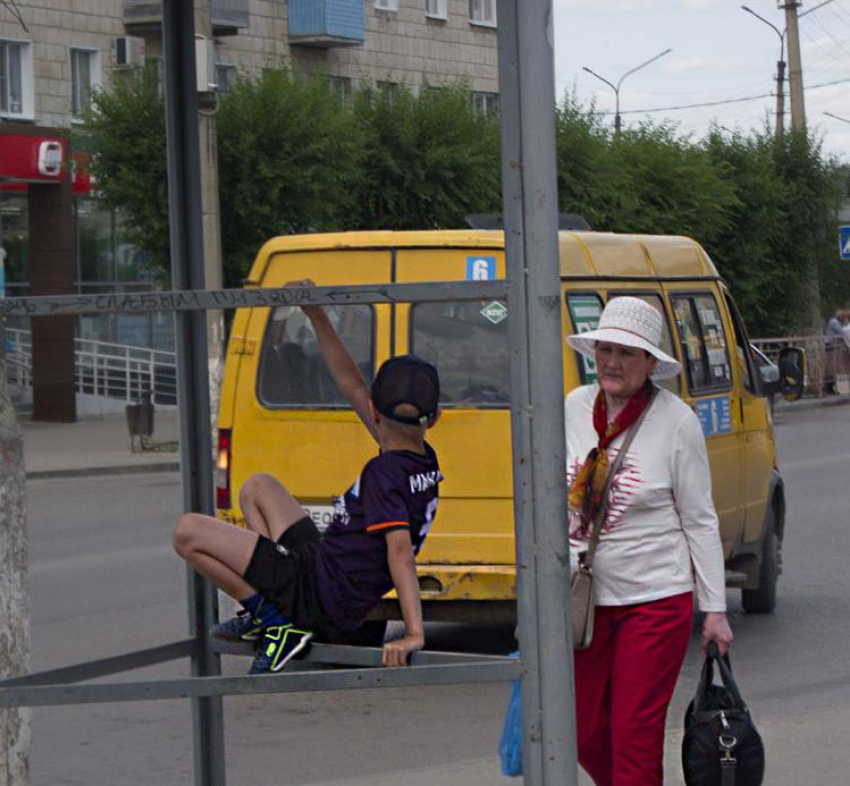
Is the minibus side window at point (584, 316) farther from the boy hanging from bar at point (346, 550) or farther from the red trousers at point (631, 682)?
the boy hanging from bar at point (346, 550)

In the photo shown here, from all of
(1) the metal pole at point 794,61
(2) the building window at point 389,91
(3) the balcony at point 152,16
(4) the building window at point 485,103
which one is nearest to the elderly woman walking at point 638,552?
(2) the building window at point 389,91

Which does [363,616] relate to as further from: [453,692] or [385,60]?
[385,60]

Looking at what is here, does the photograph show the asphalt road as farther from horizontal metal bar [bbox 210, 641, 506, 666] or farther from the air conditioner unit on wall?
the air conditioner unit on wall

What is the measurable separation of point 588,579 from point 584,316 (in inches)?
149

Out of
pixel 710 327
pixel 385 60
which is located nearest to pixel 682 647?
pixel 710 327

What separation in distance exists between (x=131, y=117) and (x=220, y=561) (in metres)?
25.0

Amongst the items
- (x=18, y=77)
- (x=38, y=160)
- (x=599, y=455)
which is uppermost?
(x=18, y=77)

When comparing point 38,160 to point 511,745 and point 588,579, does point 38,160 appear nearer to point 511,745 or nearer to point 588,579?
point 588,579

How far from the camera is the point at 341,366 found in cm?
454

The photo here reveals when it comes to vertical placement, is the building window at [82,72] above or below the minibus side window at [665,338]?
above

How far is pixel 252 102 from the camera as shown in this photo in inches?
1152

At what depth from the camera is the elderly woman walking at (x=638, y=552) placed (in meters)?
4.76

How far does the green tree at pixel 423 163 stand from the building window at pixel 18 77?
6.25 m

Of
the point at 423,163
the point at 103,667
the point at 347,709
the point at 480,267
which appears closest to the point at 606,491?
the point at 103,667
